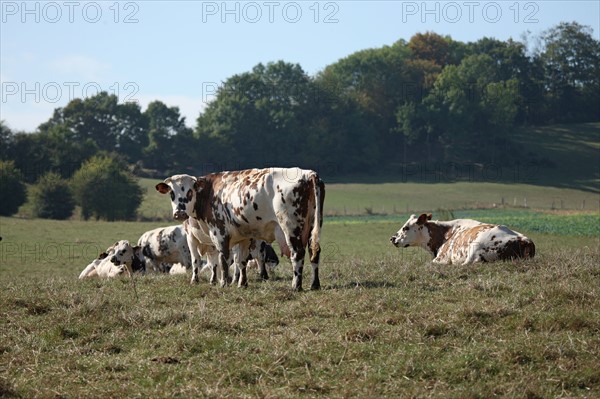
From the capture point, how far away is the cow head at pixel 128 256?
21.5 m

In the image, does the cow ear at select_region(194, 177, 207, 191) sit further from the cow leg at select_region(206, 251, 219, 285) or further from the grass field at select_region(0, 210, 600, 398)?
the grass field at select_region(0, 210, 600, 398)

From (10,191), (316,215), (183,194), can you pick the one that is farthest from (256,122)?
(316,215)

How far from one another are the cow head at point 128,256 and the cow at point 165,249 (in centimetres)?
106

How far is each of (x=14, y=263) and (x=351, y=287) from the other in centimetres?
2260

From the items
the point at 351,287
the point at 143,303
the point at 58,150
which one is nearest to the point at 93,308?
the point at 143,303

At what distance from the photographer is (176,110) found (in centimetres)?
10988

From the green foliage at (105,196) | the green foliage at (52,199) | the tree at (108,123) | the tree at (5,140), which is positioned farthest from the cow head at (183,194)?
the tree at (108,123)

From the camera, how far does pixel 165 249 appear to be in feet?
78.4

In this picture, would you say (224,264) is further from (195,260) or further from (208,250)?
(208,250)

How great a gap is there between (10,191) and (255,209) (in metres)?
57.0

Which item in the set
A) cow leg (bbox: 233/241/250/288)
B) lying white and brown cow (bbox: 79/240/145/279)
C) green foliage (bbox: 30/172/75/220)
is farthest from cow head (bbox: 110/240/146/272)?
green foliage (bbox: 30/172/75/220)

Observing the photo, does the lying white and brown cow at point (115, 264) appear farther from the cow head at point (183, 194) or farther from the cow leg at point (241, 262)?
the cow leg at point (241, 262)

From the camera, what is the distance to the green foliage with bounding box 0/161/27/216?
67.1 metres

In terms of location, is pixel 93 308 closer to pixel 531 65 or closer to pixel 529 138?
pixel 529 138
